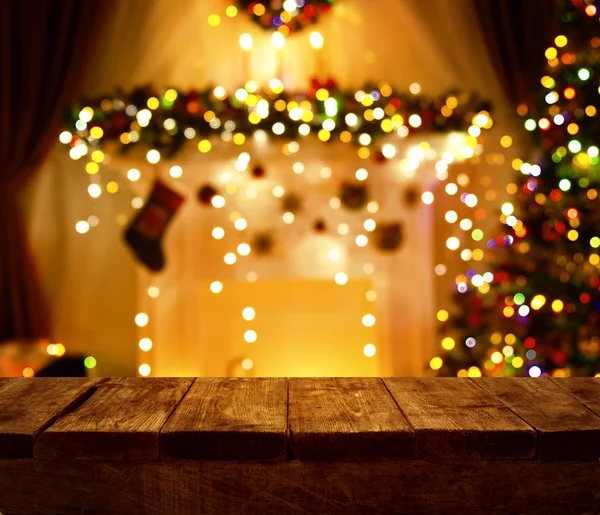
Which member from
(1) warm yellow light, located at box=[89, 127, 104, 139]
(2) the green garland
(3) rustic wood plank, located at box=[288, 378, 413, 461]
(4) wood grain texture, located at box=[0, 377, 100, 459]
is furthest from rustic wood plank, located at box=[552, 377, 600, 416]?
(1) warm yellow light, located at box=[89, 127, 104, 139]

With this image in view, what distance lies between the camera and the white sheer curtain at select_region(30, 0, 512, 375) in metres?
3.47

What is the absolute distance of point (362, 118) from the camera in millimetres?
2979

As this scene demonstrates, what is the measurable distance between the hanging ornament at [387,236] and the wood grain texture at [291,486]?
2.43 meters

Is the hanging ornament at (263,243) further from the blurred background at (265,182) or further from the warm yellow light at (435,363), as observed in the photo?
the warm yellow light at (435,363)

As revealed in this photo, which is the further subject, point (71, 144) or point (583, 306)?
point (71, 144)

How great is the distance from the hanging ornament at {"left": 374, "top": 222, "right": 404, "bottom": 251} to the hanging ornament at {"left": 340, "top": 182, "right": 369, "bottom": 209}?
0.55ft

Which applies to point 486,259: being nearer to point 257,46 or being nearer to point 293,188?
point 293,188

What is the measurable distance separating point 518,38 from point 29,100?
113 inches

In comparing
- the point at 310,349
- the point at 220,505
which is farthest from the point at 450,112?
the point at 220,505

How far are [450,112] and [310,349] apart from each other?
1485 millimetres

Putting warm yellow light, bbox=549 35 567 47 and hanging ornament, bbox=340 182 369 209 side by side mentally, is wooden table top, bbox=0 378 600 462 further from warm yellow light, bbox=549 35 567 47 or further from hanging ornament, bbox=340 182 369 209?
warm yellow light, bbox=549 35 567 47

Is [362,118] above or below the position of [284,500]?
above

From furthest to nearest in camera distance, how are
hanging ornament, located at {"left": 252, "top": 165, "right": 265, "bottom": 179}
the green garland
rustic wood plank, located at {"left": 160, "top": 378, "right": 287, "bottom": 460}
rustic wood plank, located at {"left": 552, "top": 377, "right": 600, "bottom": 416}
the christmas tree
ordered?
hanging ornament, located at {"left": 252, "top": 165, "right": 265, "bottom": 179}, the green garland, the christmas tree, rustic wood plank, located at {"left": 552, "top": 377, "right": 600, "bottom": 416}, rustic wood plank, located at {"left": 160, "top": 378, "right": 287, "bottom": 460}

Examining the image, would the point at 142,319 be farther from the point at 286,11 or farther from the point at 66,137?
the point at 286,11
